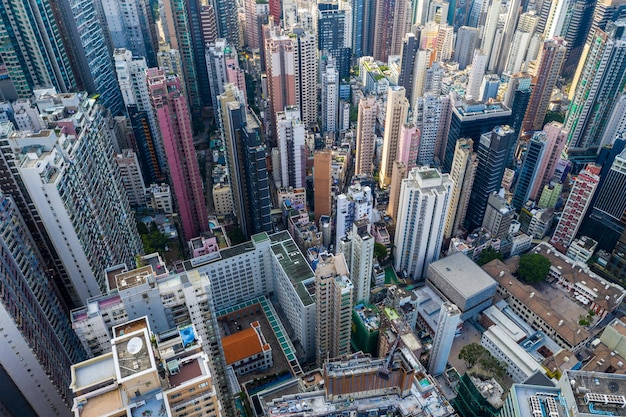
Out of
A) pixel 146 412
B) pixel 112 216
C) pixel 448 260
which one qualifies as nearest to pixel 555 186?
pixel 448 260

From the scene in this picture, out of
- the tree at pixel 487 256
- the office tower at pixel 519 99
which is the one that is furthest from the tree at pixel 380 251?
the office tower at pixel 519 99

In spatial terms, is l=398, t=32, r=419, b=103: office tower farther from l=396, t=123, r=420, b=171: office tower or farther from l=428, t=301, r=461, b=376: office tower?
l=428, t=301, r=461, b=376: office tower

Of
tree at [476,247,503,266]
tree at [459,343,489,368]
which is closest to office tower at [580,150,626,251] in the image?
tree at [476,247,503,266]

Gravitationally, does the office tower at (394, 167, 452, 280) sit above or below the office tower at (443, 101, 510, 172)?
below

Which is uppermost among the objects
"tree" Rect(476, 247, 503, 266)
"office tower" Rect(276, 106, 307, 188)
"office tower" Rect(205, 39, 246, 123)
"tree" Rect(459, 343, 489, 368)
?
"office tower" Rect(205, 39, 246, 123)

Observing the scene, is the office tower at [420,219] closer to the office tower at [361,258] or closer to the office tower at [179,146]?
the office tower at [361,258]

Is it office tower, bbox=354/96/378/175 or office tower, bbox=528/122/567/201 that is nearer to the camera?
office tower, bbox=528/122/567/201

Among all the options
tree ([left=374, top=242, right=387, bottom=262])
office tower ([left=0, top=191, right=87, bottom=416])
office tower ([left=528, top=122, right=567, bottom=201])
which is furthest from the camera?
office tower ([left=528, top=122, right=567, bottom=201])

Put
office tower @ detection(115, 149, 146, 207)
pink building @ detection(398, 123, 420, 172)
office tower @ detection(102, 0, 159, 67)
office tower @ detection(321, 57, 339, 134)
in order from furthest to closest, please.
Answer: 1. office tower @ detection(321, 57, 339, 134)
2. office tower @ detection(102, 0, 159, 67)
3. pink building @ detection(398, 123, 420, 172)
4. office tower @ detection(115, 149, 146, 207)
